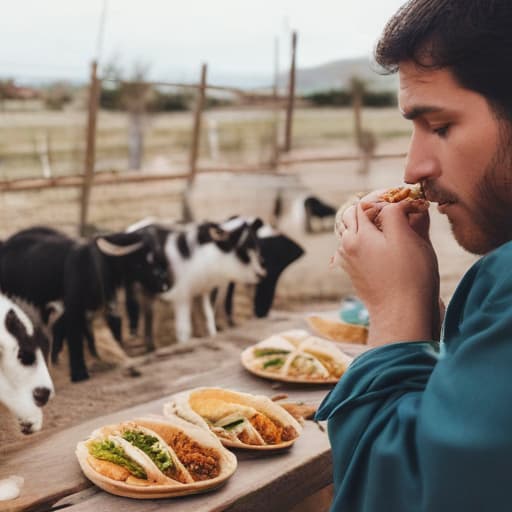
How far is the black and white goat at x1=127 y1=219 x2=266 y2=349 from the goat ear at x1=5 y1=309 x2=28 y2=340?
199 cm

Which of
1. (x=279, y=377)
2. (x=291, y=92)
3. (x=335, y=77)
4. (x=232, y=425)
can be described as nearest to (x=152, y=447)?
(x=232, y=425)

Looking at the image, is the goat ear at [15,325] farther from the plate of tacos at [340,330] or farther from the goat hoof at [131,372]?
the goat hoof at [131,372]

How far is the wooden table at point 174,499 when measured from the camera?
58.2 inches

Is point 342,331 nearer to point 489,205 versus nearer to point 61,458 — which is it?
point 61,458

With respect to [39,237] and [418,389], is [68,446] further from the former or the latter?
[39,237]

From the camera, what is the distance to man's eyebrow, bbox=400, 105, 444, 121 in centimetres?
95

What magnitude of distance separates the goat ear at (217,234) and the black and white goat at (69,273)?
2.60ft

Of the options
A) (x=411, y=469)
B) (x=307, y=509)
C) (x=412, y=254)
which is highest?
(x=412, y=254)

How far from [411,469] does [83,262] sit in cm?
297

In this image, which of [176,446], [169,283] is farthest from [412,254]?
[169,283]

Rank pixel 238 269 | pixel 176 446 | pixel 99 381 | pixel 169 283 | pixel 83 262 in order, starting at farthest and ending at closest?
pixel 238 269, pixel 169 283, pixel 83 262, pixel 99 381, pixel 176 446

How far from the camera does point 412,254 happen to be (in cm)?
103

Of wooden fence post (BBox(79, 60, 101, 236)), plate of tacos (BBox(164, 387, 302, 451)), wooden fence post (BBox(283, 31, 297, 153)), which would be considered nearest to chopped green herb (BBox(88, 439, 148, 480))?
plate of tacos (BBox(164, 387, 302, 451))

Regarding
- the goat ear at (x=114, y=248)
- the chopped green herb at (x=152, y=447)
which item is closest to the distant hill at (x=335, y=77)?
the goat ear at (x=114, y=248)
